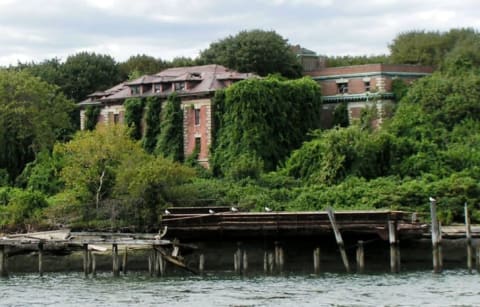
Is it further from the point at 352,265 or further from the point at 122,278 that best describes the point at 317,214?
the point at 122,278

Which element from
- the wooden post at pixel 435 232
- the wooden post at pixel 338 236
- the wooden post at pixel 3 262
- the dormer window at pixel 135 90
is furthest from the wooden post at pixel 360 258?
the dormer window at pixel 135 90

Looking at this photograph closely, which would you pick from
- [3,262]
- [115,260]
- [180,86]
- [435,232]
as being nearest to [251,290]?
[115,260]

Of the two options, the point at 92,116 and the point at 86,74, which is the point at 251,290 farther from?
the point at 86,74

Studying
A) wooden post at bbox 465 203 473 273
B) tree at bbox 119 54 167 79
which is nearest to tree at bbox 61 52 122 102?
tree at bbox 119 54 167 79

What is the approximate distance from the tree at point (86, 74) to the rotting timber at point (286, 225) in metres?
57.1

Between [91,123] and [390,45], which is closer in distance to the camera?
[91,123]

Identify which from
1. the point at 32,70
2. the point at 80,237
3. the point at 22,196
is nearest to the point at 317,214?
the point at 80,237

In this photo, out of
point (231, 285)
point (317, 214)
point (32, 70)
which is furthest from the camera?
point (32, 70)

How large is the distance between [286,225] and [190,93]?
36.6m

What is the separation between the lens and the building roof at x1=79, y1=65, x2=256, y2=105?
99562 millimetres

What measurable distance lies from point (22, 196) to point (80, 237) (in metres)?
15.3

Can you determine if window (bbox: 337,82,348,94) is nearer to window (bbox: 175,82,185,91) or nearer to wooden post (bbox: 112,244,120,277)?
window (bbox: 175,82,185,91)

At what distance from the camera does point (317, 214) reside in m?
64.1

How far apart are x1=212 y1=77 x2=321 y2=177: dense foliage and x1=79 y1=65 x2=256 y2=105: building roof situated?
2.83 meters
